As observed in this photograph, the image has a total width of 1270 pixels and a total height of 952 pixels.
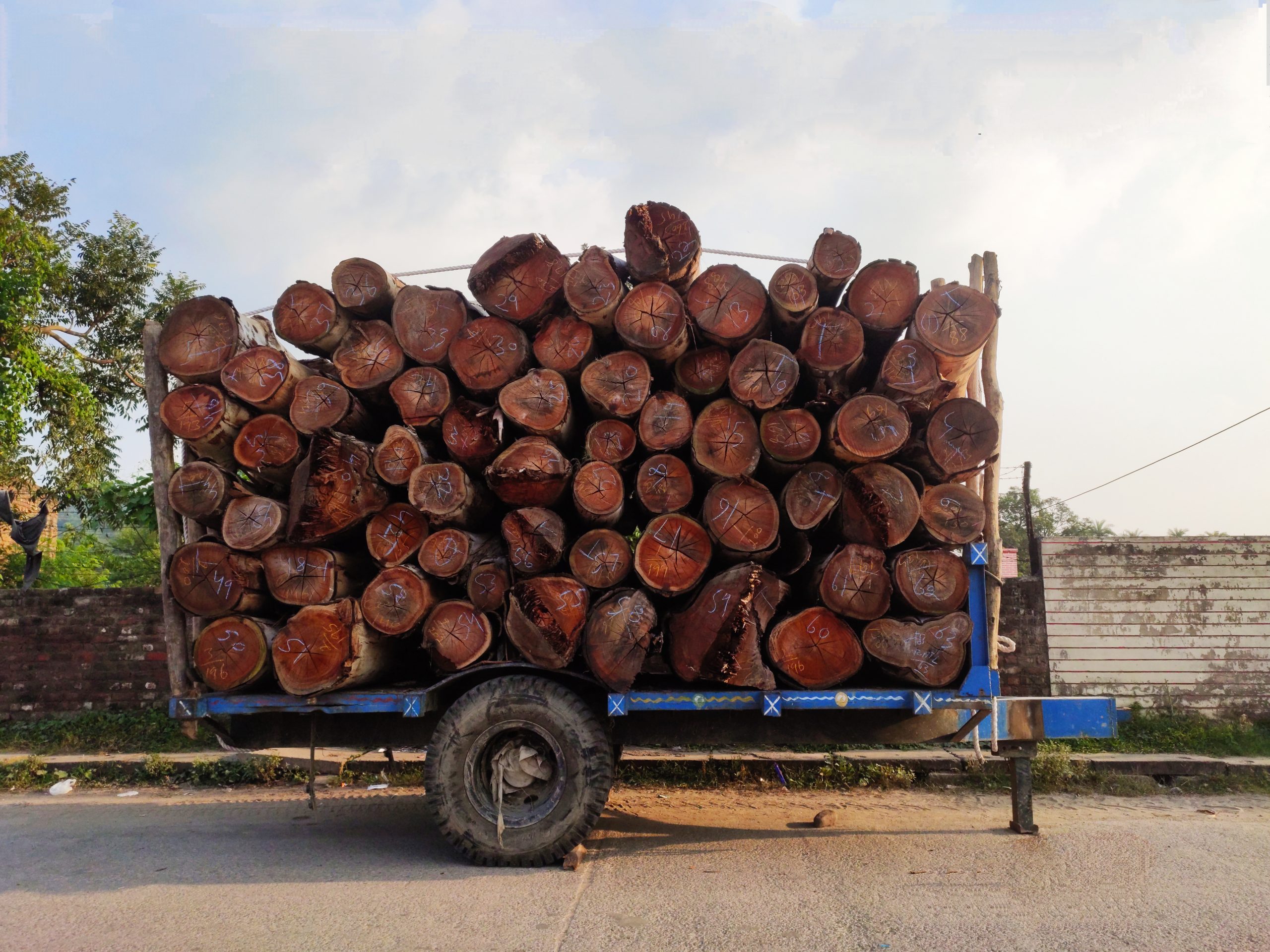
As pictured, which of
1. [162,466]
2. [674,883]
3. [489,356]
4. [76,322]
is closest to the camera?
[674,883]

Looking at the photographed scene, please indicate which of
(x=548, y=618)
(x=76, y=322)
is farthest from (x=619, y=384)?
(x=76, y=322)

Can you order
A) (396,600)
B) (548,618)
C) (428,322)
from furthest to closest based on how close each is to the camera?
(428,322)
(396,600)
(548,618)

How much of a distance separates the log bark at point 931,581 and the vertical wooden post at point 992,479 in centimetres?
26

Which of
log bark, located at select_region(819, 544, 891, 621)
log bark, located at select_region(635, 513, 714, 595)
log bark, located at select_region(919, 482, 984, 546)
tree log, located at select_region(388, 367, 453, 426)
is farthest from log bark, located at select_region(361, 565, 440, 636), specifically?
log bark, located at select_region(919, 482, 984, 546)

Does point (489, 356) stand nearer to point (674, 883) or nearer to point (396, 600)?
point (396, 600)

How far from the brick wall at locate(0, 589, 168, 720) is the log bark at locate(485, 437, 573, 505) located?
5.42 meters

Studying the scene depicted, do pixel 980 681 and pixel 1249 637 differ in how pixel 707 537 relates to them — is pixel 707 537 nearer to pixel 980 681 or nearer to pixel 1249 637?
pixel 980 681

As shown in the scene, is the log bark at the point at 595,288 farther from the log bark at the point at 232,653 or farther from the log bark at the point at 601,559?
the log bark at the point at 232,653

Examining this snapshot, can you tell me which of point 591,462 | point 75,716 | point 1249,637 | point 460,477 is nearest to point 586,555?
point 591,462

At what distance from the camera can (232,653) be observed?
4715 mm

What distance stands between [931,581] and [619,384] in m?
1.98

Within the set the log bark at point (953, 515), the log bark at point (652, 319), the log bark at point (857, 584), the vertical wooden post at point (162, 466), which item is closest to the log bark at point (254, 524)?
the vertical wooden post at point (162, 466)

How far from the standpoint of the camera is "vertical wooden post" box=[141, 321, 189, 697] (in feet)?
16.5

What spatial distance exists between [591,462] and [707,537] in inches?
29.8
